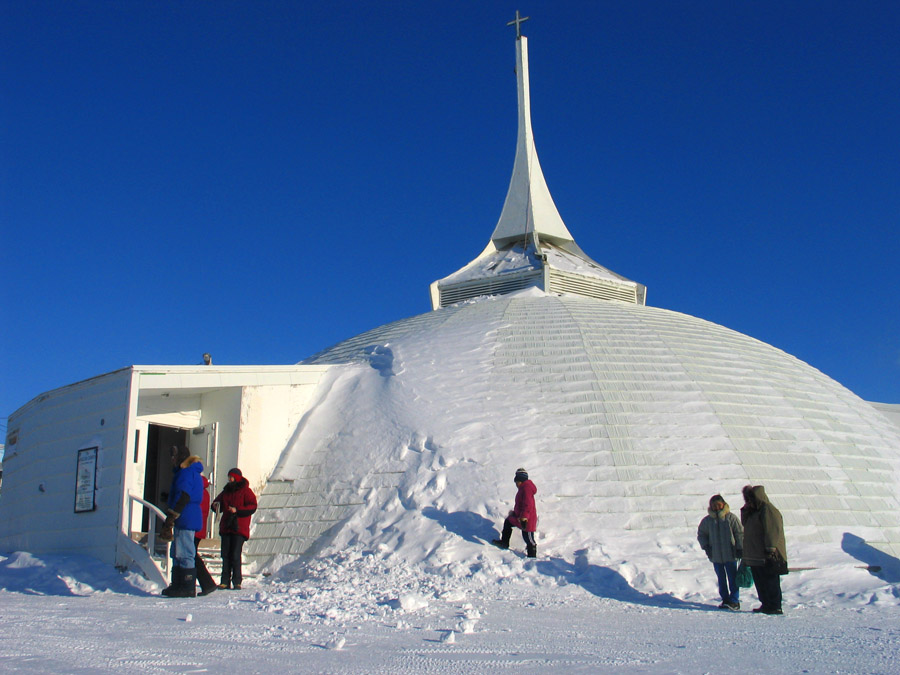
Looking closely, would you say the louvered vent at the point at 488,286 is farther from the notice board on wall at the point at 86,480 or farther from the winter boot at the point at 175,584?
the winter boot at the point at 175,584

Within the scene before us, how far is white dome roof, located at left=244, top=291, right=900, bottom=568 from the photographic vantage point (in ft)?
31.7

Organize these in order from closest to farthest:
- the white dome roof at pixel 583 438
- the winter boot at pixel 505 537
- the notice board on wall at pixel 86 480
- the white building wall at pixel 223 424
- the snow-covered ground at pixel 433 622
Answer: the snow-covered ground at pixel 433 622 < the winter boot at pixel 505 537 < the white dome roof at pixel 583 438 < the notice board on wall at pixel 86 480 < the white building wall at pixel 223 424

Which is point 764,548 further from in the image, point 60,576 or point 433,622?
point 60,576

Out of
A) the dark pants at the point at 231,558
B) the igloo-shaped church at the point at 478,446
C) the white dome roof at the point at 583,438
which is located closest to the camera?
the dark pants at the point at 231,558

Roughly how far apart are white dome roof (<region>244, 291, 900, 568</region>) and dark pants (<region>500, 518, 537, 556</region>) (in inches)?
18.7

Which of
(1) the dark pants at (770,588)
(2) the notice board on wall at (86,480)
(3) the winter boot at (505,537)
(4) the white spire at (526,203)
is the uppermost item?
(4) the white spire at (526,203)

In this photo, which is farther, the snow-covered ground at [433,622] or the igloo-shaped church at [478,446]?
the igloo-shaped church at [478,446]

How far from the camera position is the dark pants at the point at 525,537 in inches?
340

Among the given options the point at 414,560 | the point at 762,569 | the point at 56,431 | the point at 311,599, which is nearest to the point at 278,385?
the point at 56,431

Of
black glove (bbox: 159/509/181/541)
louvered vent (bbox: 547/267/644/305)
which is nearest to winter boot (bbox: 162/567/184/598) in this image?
black glove (bbox: 159/509/181/541)

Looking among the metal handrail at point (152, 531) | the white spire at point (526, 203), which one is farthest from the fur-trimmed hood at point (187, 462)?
the white spire at point (526, 203)

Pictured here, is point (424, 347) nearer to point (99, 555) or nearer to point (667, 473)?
point (667, 473)

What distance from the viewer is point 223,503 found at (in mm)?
8461

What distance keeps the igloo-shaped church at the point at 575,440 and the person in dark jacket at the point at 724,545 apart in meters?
1.47
